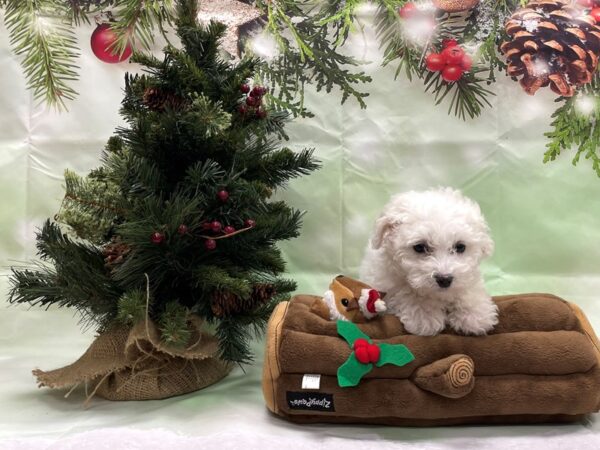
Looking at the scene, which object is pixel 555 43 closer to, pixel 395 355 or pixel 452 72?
pixel 452 72

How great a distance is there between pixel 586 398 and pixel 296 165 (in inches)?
37.0

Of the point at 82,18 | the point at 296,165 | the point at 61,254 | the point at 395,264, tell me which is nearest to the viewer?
the point at 395,264

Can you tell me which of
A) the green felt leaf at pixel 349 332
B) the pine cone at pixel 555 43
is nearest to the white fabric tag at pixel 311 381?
the green felt leaf at pixel 349 332

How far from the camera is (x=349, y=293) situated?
1.51 m

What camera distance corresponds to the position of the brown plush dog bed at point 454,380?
1.35 meters

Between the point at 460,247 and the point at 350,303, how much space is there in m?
0.29

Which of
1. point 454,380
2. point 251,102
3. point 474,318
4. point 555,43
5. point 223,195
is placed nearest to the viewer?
point 454,380

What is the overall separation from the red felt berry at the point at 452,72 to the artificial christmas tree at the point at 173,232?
66cm

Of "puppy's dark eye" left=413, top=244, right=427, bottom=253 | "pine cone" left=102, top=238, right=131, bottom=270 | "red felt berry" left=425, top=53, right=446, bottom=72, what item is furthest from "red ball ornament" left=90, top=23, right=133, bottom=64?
"puppy's dark eye" left=413, top=244, right=427, bottom=253

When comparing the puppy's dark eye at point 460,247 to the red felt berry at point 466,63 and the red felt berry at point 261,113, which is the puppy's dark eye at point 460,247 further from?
the red felt berry at point 466,63

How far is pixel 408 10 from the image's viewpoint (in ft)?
6.42

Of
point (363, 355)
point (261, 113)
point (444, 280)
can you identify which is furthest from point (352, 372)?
point (261, 113)

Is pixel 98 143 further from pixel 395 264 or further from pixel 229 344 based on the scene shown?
pixel 395 264

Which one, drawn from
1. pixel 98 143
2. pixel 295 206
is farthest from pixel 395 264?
pixel 98 143
